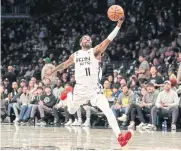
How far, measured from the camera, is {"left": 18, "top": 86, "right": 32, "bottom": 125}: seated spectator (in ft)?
67.9

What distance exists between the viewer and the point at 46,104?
20203 millimetres

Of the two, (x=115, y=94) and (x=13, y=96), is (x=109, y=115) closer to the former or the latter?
(x=115, y=94)

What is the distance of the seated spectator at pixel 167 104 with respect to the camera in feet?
A: 56.6

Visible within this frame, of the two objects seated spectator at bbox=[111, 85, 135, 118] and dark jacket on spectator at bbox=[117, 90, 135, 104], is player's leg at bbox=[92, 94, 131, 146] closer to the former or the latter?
dark jacket on spectator at bbox=[117, 90, 135, 104]

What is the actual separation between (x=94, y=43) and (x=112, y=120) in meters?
16.4

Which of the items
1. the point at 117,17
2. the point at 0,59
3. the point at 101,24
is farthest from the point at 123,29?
the point at 117,17

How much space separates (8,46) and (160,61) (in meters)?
13.8

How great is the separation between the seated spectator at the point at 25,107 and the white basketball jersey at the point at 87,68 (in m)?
8.54

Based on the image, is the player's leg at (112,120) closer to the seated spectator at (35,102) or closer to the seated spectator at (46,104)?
the seated spectator at (46,104)

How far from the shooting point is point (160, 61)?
21547 millimetres

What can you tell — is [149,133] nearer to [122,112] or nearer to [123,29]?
[122,112]

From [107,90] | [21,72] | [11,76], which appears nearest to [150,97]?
[107,90]

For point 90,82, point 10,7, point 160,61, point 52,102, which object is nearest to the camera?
point 90,82

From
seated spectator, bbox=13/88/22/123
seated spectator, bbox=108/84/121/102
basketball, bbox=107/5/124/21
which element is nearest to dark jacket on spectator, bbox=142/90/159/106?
seated spectator, bbox=108/84/121/102
